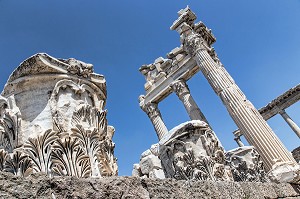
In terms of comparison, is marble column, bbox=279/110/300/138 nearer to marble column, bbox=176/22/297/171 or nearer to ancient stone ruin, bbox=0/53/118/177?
marble column, bbox=176/22/297/171

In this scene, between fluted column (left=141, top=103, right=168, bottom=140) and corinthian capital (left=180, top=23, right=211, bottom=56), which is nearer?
corinthian capital (left=180, top=23, right=211, bottom=56)

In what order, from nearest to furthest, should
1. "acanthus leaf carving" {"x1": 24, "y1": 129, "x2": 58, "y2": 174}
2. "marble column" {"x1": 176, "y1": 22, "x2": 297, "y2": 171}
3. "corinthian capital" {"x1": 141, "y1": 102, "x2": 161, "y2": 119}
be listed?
"acanthus leaf carving" {"x1": 24, "y1": 129, "x2": 58, "y2": 174}
"marble column" {"x1": 176, "y1": 22, "x2": 297, "y2": 171}
"corinthian capital" {"x1": 141, "y1": 102, "x2": 161, "y2": 119}

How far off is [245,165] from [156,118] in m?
10.6

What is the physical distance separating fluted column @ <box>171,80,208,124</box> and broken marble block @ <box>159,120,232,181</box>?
983 centimetres

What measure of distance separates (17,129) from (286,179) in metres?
6.18

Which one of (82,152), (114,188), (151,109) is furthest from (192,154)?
(151,109)

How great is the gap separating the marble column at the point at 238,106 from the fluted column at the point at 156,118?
353cm

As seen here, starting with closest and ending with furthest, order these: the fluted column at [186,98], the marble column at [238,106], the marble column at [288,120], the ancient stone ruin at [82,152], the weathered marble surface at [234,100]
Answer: the ancient stone ruin at [82,152] < the weathered marble surface at [234,100] < the marble column at [238,106] < the fluted column at [186,98] < the marble column at [288,120]

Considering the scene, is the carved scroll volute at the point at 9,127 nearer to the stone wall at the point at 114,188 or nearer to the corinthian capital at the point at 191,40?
the stone wall at the point at 114,188

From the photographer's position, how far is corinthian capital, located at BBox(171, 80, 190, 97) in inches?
563

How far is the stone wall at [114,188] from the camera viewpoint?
154 cm

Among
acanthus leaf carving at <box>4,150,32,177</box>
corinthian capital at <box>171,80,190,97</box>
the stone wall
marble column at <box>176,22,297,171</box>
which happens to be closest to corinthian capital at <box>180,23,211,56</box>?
marble column at <box>176,22,297,171</box>

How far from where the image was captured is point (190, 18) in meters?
14.0

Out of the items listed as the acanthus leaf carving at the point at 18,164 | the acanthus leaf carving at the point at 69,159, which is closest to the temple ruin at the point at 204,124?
the acanthus leaf carving at the point at 69,159
